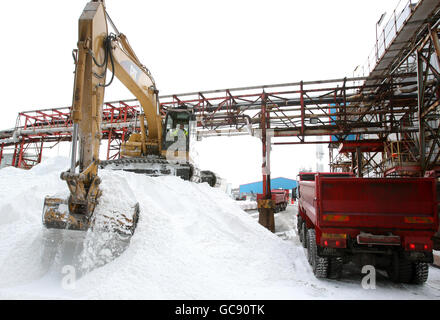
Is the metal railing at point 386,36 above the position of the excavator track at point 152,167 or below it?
above

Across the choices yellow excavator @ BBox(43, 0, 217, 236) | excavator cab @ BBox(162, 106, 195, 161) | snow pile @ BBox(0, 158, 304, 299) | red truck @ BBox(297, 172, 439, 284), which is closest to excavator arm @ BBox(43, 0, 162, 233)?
→ yellow excavator @ BBox(43, 0, 217, 236)

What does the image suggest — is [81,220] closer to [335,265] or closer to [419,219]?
[335,265]

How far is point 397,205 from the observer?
4398 mm

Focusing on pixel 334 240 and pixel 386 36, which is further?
pixel 386 36

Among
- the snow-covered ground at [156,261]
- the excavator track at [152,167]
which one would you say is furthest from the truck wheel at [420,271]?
the excavator track at [152,167]

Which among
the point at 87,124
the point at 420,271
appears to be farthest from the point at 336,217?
the point at 87,124

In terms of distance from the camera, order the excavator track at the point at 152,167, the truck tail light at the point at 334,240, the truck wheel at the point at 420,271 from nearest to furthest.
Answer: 1. the truck tail light at the point at 334,240
2. the truck wheel at the point at 420,271
3. the excavator track at the point at 152,167

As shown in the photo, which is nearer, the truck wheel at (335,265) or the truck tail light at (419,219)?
the truck tail light at (419,219)

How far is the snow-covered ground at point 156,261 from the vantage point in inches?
138

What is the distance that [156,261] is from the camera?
402 centimetres

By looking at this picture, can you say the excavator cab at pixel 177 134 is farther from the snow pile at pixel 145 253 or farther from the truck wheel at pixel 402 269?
the truck wheel at pixel 402 269

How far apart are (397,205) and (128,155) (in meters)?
7.61

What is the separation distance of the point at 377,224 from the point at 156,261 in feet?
12.2

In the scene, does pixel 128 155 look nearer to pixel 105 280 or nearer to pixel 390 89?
pixel 105 280
